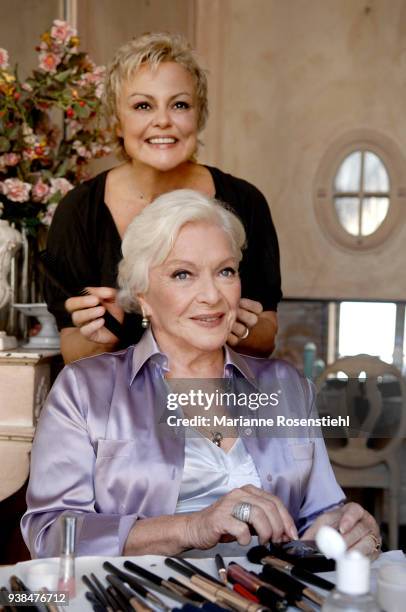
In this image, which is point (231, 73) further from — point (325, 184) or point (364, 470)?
point (364, 470)

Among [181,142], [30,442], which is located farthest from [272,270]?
[30,442]

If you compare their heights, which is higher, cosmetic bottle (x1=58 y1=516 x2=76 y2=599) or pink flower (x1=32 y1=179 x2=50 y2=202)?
pink flower (x1=32 y1=179 x2=50 y2=202)

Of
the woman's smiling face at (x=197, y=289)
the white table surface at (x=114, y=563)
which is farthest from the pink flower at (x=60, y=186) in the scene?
the white table surface at (x=114, y=563)

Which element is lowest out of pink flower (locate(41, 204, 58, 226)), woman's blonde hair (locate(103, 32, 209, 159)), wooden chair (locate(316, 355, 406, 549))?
wooden chair (locate(316, 355, 406, 549))

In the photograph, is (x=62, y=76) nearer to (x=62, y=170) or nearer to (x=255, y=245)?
(x=62, y=170)

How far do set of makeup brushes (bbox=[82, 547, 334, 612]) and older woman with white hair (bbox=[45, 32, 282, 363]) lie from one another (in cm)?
83

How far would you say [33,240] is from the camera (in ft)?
9.20

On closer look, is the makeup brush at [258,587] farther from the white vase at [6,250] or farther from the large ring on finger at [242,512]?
the white vase at [6,250]

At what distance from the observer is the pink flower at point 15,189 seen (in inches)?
99.7

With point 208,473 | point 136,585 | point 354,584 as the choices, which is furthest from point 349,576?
point 208,473

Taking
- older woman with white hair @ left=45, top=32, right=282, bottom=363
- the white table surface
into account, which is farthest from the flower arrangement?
the white table surface

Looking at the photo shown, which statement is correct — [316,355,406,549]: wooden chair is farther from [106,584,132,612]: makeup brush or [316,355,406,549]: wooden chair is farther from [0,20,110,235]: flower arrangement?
[106,584,132,612]: makeup brush

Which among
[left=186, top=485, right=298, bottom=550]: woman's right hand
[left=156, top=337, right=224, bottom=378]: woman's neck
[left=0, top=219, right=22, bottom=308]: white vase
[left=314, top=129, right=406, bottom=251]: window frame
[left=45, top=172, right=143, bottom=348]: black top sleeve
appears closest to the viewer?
[left=186, top=485, right=298, bottom=550]: woman's right hand

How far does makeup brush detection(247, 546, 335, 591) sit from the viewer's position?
1144mm
